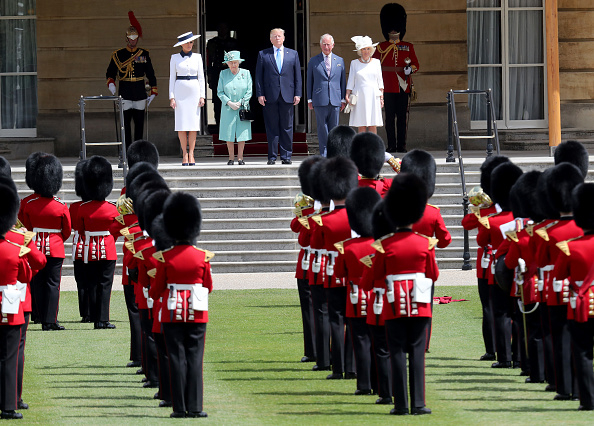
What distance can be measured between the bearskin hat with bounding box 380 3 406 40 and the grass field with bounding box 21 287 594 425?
7.66 meters

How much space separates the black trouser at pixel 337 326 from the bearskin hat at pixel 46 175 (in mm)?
3295

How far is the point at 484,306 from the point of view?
9.28m

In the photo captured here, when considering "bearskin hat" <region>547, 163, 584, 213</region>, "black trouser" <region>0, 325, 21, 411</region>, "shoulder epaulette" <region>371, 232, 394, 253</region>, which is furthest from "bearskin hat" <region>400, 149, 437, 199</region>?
"black trouser" <region>0, 325, 21, 411</region>

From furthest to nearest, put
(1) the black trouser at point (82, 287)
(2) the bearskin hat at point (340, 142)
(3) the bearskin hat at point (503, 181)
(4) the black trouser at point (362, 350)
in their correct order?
(1) the black trouser at point (82, 287), (2) the bearskin hat at point (340, 142), (3) the bearskin hat at point (503, 181), (4) the black trouser at point (362, 350)

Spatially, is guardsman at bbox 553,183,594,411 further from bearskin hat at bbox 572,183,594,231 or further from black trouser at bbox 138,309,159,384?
black trouser at bbox 138,309,159,384

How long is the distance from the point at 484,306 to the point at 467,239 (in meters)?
4.72

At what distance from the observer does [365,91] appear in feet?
50.8

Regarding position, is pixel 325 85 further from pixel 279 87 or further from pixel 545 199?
pixel 545 199

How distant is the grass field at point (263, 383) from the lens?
7434 millimetres

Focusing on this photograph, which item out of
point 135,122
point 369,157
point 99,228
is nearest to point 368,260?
point 369,157

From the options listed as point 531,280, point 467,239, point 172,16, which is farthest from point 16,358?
point 172,16

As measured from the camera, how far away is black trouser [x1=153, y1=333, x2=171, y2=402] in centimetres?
772

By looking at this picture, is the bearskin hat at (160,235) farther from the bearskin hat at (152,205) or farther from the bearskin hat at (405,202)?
the bearskin hat at (405,202)

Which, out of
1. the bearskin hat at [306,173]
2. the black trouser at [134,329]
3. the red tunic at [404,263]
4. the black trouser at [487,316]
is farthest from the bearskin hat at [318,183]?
the black trouser at [134,329]
